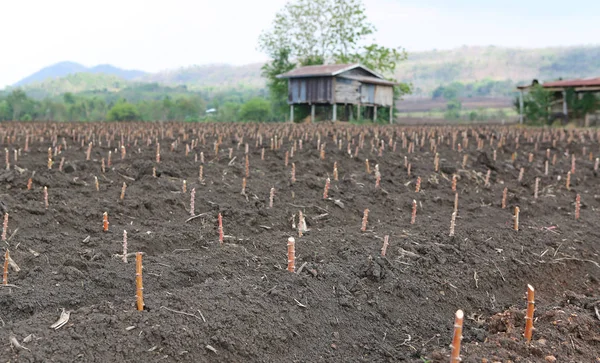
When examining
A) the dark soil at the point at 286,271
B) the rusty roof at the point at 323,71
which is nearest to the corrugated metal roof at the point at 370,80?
the rusty roof at the point at 323,71

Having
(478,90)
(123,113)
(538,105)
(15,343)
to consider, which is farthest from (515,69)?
(15,343)

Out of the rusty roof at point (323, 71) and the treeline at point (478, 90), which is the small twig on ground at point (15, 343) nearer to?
the rusty roof at point (323, 71)

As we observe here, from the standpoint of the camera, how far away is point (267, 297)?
476 cm

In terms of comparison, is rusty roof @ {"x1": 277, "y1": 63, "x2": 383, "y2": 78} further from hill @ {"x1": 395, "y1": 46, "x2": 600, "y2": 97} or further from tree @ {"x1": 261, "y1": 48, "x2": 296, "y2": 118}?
hill @ {"x1": 395, "y1": 46, "x2": 600, "y2": 97}

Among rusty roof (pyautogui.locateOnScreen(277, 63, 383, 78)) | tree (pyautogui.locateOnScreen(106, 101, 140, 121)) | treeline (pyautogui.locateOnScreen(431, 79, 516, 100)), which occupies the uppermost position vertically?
treeline (pyautogui.locateOnScreen(431, 79, 516, 100))

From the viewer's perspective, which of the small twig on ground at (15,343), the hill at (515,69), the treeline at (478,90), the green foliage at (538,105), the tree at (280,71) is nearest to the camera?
the small twig on ground at (15,343)

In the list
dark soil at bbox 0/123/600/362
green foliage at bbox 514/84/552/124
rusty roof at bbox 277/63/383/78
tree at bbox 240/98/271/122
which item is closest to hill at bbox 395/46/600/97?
tree at bbox 240/98/271/122

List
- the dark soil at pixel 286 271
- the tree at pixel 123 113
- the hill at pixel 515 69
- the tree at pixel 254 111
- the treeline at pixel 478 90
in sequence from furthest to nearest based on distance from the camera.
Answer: the hill at pixel 515 69 → the treeline at pixel 478 90 → the tree at pixel 254 111 → the tree at pixel 123 113 → the dark soil at pixel 286 271

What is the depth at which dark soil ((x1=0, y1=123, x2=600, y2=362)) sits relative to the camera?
4172mm

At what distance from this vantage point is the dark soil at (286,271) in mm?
4172

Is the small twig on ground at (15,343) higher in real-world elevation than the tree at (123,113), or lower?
lower

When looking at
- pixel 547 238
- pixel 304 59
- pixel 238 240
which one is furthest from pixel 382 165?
pixel 304 59

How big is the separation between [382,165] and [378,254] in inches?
271

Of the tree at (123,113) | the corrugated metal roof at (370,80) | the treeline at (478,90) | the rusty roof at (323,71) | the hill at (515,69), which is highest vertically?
the hill at (515,69)
